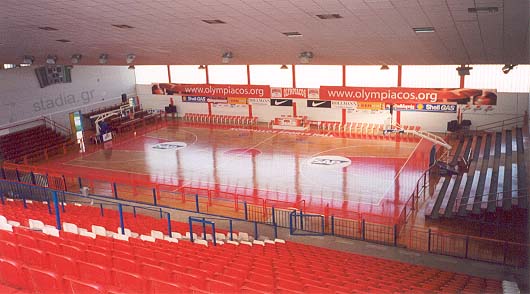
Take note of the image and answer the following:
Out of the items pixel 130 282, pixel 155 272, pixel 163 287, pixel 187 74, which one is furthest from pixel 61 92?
pixel 163 287

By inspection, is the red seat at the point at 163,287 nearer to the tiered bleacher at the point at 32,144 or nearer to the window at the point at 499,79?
the tiered bleacher at the point at 32,144

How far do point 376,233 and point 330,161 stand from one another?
319 inches

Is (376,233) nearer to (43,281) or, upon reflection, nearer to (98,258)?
(98,258)

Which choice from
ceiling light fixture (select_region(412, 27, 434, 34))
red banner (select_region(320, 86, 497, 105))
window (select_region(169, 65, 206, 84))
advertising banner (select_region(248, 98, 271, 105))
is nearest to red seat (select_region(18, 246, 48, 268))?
ceiling light fixture (select_region(412, 27, 434, 34))

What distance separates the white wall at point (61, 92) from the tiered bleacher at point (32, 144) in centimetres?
103

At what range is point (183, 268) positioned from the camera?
6.43 m

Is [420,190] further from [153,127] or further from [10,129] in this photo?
[10,129]

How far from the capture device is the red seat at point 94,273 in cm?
530

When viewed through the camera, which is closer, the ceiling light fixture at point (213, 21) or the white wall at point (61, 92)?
the ceiling light fixture at point (213, 21)

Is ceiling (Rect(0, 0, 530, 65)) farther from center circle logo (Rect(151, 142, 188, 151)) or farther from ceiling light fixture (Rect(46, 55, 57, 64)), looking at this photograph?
center circle logo (Rect(151, 142, 188, 151))

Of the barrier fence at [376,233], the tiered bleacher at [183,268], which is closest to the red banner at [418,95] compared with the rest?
the barrier fence at [376,233]

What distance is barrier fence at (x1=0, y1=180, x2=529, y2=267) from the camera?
11744 mm

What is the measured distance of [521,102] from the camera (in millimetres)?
24312

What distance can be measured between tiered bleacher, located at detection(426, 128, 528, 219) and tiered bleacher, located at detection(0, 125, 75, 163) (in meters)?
20.0
